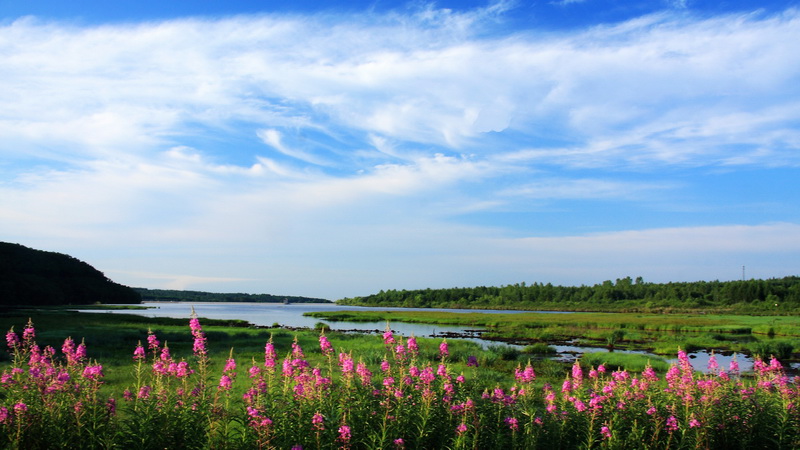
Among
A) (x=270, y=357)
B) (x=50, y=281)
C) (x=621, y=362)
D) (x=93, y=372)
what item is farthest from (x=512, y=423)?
(x=50, y=281)

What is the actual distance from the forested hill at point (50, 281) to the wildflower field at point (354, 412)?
106836 mm

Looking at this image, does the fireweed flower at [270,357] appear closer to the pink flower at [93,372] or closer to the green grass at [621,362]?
the pink flower at [93,372]

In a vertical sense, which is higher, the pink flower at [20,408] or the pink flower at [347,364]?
the pink flower at [347,364]

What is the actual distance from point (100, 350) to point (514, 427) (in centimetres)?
2318

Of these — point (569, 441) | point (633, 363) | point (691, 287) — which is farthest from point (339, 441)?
point (691, 287)

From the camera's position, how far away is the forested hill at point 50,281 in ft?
308

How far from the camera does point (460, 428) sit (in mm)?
6629

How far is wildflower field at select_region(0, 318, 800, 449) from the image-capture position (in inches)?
261

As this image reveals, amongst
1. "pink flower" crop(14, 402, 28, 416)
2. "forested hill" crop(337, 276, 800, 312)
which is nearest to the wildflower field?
"pink flower" crop(14, 402, 28, 416)

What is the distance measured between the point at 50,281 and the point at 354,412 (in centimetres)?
12658

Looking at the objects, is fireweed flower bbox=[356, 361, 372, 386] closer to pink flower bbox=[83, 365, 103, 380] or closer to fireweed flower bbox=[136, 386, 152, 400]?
fireweed flower bbox=[136, 386, 152, 400]

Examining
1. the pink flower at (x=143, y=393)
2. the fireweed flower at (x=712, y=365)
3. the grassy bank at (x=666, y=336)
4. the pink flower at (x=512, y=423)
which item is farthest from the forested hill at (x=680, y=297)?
the pink flower at (x=143, y=393)

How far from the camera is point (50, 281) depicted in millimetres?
108812

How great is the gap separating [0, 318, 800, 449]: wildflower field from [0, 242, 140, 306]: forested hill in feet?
351
